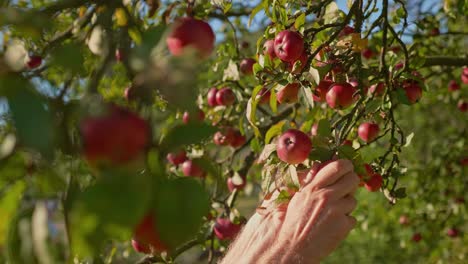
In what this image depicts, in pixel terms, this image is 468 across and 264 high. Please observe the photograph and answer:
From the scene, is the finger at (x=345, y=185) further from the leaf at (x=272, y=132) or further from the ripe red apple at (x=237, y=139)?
the ripe red apple at (x=237, y=139)

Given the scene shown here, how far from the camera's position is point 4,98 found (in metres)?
0.57

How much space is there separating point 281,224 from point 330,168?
35 centimetres

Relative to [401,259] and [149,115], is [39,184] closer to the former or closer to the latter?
[149,115]

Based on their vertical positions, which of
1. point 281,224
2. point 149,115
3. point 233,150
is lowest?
point 233,150

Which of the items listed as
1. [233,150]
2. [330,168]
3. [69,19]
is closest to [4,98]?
[330,168]

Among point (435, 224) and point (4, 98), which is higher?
point (4, 98)

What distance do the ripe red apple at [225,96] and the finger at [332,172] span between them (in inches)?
40.9

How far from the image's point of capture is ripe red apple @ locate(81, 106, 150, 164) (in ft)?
1.78

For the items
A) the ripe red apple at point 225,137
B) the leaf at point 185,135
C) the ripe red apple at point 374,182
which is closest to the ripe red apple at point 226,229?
the ripe red apple at point 225,137

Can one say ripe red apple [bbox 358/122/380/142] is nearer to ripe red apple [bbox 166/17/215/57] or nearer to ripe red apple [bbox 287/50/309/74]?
ripe red apple [bbox 287/50/309/74]

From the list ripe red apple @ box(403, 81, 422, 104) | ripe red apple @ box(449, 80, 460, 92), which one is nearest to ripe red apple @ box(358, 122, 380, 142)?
ripe red apple @ box(403, 81, 422, 104)

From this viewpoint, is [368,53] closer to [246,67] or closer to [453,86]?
[246,67]

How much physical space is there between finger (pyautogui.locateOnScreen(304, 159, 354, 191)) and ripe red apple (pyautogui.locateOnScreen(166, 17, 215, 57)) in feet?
2.25

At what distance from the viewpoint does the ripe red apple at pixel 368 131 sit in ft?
6.20
